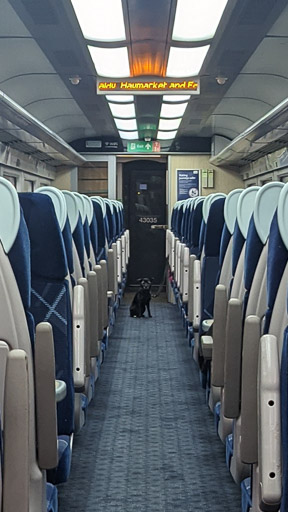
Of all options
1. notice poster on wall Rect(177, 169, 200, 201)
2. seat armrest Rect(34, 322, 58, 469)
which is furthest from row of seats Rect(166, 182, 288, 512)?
notice poster on wall Rect(177, 169, 200, 201)

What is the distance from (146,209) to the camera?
14578 mm

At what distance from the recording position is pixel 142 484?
3.88m

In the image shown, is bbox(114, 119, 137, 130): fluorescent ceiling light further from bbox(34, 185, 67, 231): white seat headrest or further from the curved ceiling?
bbox(34, 185, 67, 231): white seat headrest

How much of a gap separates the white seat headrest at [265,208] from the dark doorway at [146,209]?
11.6 metres

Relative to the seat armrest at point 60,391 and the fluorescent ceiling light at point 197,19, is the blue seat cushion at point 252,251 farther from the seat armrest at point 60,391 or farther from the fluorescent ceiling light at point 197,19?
the fluorescent ceiling light at point 197,19

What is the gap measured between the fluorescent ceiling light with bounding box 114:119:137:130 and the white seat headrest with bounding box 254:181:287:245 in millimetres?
8742

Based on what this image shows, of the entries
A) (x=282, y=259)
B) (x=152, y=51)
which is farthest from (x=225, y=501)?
(x=152, y=51)

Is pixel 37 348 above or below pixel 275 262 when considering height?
Result: below

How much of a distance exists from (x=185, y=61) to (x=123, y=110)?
11.8 feet

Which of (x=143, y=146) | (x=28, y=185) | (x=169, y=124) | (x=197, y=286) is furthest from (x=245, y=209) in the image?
(x=143, y=146)

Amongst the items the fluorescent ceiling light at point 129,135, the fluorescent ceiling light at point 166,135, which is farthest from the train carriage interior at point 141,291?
the fluorescent ceiling light at point 129,135

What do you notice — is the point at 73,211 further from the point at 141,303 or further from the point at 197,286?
the point at 141,303

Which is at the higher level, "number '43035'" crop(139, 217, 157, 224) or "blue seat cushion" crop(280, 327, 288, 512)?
"number '43035'" crop(139, 217, 157, 224)

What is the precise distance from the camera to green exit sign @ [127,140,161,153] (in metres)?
13.9
